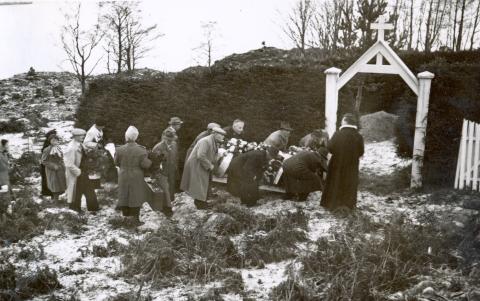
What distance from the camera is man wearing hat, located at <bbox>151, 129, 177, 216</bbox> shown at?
8.95 m

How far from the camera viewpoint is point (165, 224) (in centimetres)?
815

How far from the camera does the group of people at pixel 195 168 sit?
862 centimetres

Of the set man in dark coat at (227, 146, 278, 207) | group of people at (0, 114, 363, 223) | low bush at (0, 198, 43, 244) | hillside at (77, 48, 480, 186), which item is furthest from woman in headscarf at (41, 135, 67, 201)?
hillside at (77, 48, 480, 186)

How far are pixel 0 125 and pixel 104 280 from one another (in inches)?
445

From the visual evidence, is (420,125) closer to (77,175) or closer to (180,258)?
(180,258)

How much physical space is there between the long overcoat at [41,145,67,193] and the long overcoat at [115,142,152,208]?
1748 millimetres

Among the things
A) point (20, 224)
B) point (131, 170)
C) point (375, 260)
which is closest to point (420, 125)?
point (375, 260)

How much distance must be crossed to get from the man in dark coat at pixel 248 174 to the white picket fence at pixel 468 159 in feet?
13.2

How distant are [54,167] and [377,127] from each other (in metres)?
11.3

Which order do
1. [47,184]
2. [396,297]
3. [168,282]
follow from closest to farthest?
1. [396,297]
2. [168,282]
3. [47,184]

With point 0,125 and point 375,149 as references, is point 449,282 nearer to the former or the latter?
point 375,149

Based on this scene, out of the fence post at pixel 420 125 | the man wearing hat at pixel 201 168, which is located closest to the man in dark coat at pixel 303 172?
the man wearing hat at pixel 201 168

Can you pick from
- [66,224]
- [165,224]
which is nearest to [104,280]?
[165,224]

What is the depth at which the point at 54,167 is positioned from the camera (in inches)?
374
